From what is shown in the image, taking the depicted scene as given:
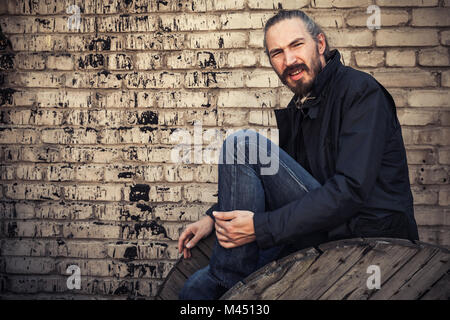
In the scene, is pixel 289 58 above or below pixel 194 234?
above

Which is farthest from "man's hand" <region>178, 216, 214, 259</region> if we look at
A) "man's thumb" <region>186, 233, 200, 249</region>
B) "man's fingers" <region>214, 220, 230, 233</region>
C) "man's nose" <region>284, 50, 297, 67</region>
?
"man's nose" <region>284, 50, 297, 67</region>

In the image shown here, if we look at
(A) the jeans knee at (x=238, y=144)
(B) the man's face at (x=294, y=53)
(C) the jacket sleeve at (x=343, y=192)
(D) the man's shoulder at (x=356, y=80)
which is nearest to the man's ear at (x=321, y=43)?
(B) the man's face at (x=294, y=53)

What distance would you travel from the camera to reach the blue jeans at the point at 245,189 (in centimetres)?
111

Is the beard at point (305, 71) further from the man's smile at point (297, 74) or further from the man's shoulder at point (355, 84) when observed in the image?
the man's shoulder at point (355, 84)

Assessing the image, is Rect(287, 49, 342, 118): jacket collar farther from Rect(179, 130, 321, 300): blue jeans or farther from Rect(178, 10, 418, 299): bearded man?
Rect(179, 130, 321, 300): blue jeans

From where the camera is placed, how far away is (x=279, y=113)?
154 cm

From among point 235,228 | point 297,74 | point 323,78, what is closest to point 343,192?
point 235,228

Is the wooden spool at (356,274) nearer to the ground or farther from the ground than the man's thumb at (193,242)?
farther from the ground

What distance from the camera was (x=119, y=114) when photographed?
228 centimetres

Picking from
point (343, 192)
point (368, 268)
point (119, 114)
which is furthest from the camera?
point (119, 114)

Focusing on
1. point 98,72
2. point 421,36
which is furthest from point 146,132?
point 421,36

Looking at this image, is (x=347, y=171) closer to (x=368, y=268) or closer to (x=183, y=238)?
(x=368, y=268)

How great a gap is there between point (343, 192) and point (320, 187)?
0.07 meters

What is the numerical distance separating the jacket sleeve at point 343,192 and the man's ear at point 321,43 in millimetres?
503
